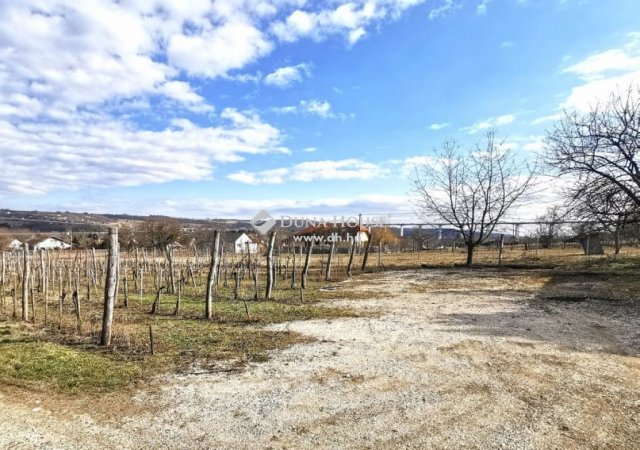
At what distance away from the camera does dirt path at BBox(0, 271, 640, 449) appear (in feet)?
13.0

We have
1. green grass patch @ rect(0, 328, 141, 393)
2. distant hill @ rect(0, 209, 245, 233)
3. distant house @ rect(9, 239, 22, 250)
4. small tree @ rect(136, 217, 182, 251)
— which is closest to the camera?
green grass patch @ rect(0, 328, 141, 393)

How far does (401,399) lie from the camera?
15.8ft

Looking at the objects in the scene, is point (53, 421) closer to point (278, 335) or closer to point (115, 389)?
point (115, 389)

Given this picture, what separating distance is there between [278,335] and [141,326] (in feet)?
10.2

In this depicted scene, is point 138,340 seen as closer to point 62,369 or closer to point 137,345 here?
point 137,345

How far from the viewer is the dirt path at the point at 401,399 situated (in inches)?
155

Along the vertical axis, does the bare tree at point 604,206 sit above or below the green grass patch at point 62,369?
above

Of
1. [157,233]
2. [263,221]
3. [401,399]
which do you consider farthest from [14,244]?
[401,399]

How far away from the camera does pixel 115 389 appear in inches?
205

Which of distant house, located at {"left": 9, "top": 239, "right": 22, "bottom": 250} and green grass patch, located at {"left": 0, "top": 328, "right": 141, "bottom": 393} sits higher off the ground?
green grass patch, located at {"left": 0, "top": 328, "right": 141, "bottom": 393}

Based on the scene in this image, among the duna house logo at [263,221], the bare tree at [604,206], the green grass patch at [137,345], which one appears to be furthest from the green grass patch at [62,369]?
the duna house logo at [263,221]

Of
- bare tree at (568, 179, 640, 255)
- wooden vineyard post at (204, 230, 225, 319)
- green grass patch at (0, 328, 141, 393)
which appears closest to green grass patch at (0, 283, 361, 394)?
green grass patch at (0, 328, 141, 393)

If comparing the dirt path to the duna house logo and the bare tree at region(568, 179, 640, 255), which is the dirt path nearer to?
the bare tree at region(568, 179, 640, 255)

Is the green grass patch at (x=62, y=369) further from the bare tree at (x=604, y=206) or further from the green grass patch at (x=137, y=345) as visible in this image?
the bare tree at (x=604, y=206)
